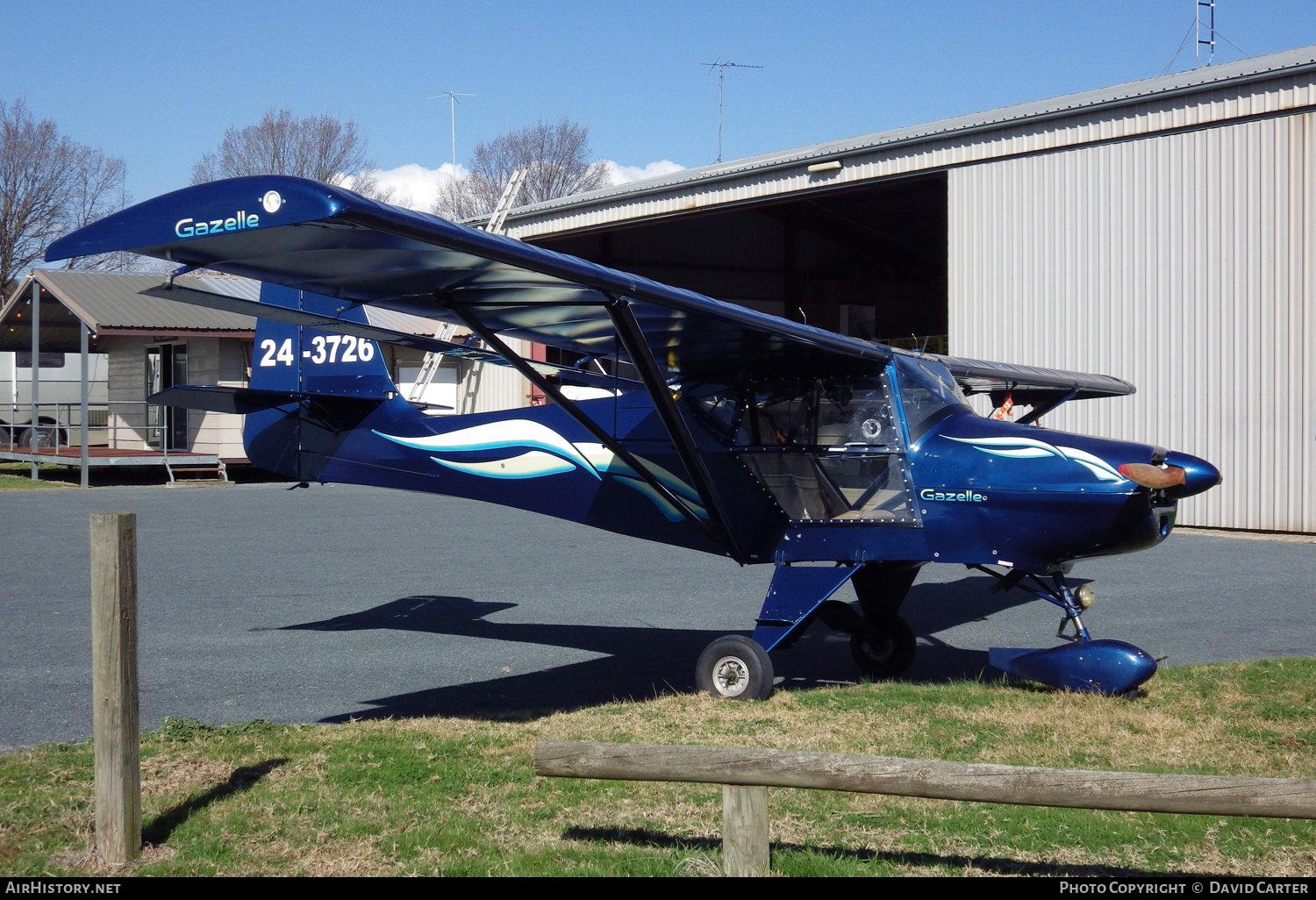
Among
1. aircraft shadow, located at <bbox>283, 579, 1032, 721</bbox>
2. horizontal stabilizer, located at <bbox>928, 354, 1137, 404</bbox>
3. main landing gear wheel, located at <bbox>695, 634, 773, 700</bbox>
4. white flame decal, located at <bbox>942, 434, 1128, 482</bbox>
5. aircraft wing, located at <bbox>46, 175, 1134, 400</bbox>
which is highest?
aircraft wing, located at <bbox>46, 175, 1134, 400</bbox>

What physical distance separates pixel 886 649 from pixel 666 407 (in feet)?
8.19

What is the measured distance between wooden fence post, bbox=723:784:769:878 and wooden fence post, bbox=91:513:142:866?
219 centimetres

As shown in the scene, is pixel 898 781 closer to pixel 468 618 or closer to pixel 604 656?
pixel 604 656

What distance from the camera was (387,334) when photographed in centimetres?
668

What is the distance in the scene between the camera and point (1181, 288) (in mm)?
16031

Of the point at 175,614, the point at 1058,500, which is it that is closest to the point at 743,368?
the point at 1058,500

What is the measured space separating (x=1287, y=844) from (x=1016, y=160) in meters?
15.0

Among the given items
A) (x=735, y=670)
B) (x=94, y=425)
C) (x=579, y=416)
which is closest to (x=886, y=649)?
(x=735, y=670)

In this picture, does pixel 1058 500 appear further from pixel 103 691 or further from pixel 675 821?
pixel 103 691

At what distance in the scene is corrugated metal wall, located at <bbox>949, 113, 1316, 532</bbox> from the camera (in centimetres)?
1506

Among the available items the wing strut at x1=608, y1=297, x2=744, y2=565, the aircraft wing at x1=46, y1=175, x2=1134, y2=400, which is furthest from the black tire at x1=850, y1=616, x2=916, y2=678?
the aircraft wing at x1=46, y1=175, x2=1134, y2=400

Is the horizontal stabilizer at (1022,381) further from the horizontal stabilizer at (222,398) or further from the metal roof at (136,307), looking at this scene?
the metal roof at (136,307)

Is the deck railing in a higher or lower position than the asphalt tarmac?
higher

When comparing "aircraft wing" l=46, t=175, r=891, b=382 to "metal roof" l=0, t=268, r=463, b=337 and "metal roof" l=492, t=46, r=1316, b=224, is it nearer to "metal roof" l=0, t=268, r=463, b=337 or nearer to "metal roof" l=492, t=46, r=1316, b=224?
"metal roof" l=492, t=46, r=1316, b=224
